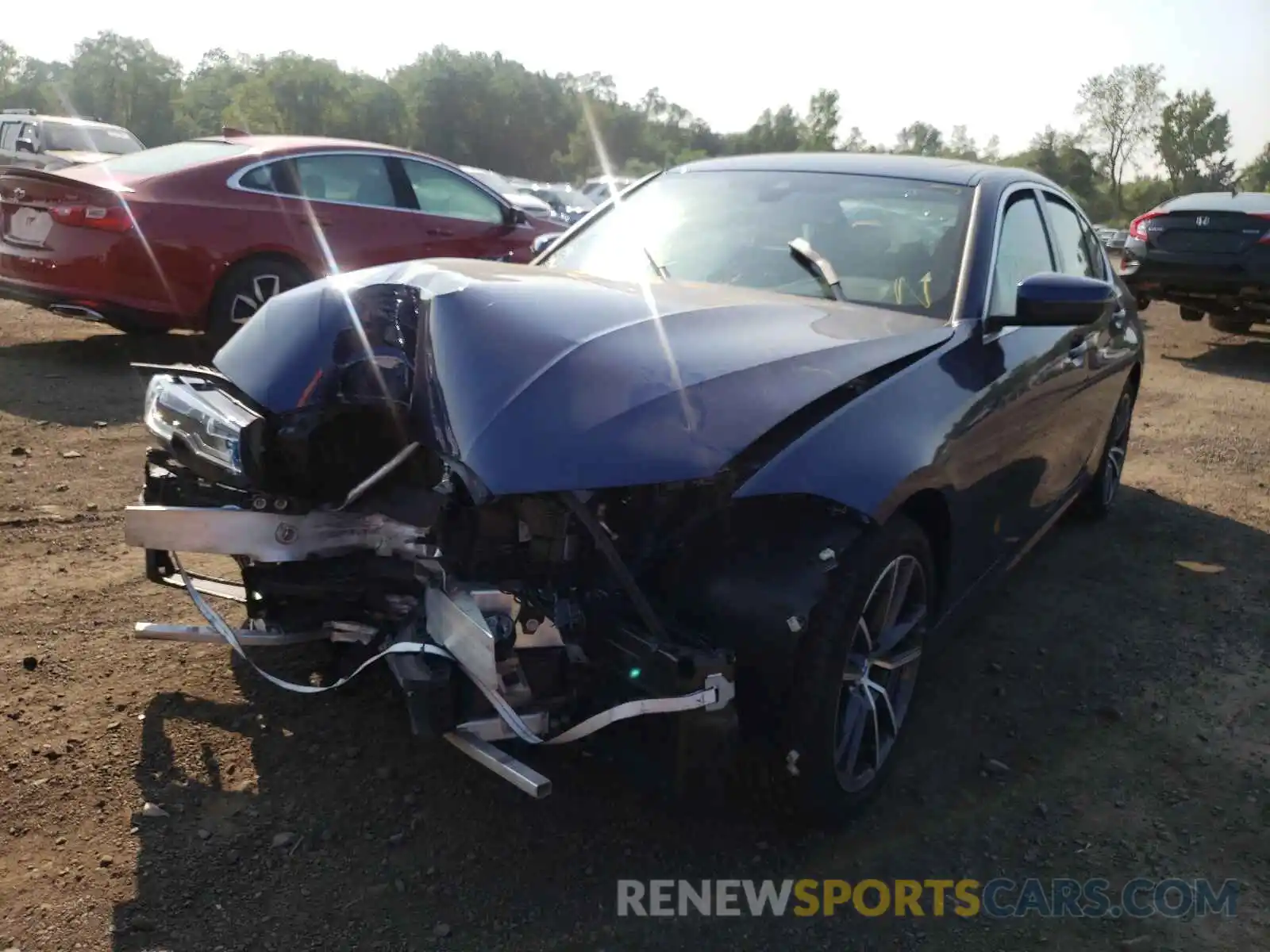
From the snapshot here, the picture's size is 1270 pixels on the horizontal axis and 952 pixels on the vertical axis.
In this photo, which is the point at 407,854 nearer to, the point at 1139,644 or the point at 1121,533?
the point at 1139,644

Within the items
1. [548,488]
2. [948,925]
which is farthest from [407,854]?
[948,925]

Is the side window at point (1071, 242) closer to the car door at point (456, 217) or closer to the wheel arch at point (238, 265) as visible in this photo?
the car door at point (456, 217)

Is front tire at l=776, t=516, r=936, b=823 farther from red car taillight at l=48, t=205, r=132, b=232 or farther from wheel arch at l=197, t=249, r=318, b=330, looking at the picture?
red car taillight at l=48, t=205, r=132, b=232

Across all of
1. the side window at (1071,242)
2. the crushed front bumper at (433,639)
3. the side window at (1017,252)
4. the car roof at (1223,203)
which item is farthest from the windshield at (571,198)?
the crushed front bumper at (433,639)

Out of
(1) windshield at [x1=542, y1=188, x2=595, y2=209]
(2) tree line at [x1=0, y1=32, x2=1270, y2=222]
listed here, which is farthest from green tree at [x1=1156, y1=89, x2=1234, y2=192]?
(1) windshield at [x1=542, y1=188, x2=595, y2=209]

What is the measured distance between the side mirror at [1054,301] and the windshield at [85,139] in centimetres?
1681

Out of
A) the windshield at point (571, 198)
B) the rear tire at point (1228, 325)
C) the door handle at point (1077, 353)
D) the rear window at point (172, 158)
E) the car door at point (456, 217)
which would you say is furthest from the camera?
Answer: the windshield at point (571, 198)

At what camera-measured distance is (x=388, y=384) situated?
2.60m

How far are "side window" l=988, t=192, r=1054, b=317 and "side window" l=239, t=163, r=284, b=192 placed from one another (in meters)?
5.14

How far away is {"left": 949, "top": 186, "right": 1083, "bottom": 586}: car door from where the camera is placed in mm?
2941

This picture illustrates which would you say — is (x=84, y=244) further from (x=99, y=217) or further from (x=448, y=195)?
(x=448, y=195)

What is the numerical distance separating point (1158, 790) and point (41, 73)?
114113 mm

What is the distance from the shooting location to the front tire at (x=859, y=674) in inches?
90.0

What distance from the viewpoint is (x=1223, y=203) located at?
10.2 meters
